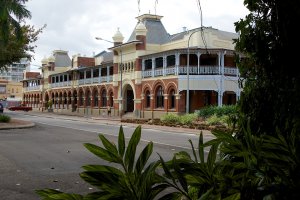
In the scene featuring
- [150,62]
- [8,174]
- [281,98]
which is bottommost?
[8,174]

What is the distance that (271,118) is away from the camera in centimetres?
254

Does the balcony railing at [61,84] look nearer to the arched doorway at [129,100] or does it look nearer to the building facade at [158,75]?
the building facade at [158,75]

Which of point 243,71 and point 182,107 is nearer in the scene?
point 243,71

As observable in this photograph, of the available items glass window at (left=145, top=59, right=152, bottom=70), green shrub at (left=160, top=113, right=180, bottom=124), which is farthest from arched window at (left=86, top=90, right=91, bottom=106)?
green shrub at (left=160, top=113, right=180, bottom=124)

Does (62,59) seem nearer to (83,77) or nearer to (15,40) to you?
(83,77)

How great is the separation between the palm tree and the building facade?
48.7 feet

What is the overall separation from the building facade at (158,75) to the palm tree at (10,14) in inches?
585

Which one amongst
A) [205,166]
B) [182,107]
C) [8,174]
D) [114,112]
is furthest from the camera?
[114,112]

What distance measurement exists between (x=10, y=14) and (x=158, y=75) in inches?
1048

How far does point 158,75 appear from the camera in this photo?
44875mm

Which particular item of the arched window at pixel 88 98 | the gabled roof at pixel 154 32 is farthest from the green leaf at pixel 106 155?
the arched window at pixel 88 98

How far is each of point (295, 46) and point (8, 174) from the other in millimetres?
8276

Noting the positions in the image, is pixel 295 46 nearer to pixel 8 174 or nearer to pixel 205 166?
pixel 205 166

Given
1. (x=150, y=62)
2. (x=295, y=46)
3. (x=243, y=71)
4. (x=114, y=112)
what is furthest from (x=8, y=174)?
(x=114, y=112)
